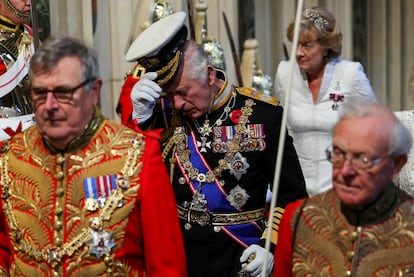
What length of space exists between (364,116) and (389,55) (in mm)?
7873

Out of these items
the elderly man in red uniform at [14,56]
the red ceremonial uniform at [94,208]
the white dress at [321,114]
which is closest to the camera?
the red ceremonial uniform at [94,208]

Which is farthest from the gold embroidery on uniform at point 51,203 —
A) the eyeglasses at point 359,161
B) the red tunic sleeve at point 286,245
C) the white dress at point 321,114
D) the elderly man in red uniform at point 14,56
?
the white dress at point 321,114

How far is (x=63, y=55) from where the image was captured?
4152 millimetres

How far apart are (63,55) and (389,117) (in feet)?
3.33

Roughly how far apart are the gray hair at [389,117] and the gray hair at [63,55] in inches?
31.5

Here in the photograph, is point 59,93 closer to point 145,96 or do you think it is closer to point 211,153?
point 145,96

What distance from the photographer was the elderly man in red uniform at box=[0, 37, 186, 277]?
4195mm

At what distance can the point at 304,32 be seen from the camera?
6.53 metres

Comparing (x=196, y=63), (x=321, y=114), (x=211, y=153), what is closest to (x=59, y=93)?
(x=196, y=63)

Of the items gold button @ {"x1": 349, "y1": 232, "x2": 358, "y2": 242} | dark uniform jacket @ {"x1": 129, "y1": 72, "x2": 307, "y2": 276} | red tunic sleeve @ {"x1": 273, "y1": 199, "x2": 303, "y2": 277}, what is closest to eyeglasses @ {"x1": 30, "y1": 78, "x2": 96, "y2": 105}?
red tunic sleeve @ {"x1": 273, "y1": 199, "x2": 303, "y2": 277}

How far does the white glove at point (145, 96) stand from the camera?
5109mm

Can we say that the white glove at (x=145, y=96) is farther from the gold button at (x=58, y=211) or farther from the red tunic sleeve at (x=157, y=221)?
the gold button at (x=58, y=211)

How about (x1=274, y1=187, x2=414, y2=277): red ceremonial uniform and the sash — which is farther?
the sash

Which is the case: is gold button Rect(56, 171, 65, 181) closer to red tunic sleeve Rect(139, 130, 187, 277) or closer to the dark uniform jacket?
red tunic sleeve Rect(139, 130, 187, 277)
